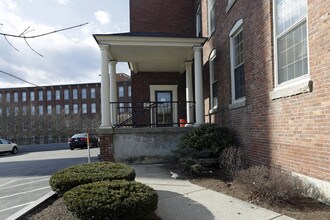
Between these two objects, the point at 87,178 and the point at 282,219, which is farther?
the point at 87,178

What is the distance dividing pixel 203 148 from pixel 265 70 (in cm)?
301

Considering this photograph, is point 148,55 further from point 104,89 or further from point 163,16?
point 163,16

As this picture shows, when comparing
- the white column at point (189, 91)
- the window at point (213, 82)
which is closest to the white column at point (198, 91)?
the window at point (213, 82)

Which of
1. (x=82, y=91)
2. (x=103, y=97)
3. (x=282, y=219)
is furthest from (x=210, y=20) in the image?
(x=82, y=91)

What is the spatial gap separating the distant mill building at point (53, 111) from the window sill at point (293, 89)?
148 ft

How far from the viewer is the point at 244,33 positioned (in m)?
8.60

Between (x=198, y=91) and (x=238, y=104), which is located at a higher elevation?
(x=198, y=91)

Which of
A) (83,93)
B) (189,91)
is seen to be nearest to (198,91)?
(189,91)

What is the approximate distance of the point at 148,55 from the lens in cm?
1345

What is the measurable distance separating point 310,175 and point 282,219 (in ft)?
4.76

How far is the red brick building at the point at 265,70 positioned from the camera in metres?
5.27

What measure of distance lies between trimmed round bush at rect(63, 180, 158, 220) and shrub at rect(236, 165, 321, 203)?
2.05 metres

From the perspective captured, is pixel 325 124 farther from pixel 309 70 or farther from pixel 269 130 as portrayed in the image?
pixel 269 130

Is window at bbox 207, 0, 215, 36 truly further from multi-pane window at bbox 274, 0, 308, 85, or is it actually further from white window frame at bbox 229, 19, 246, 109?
multi-pane window at bbox 274, 0, 308, 85
